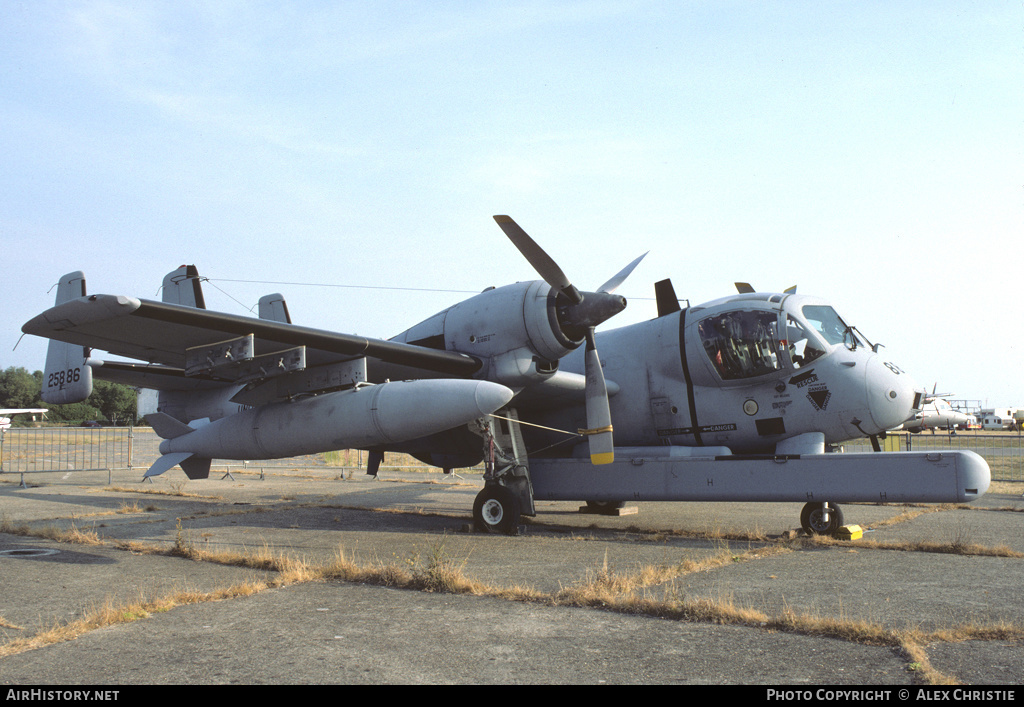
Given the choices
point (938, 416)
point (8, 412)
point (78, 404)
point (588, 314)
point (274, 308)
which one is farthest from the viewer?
point (78, 404)

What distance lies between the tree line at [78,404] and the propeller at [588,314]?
184 ft

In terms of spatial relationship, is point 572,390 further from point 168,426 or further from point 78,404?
point 78,404

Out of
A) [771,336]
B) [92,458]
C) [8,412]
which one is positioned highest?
[8,412]

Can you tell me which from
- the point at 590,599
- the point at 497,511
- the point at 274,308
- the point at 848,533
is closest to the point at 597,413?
the point at 497,511

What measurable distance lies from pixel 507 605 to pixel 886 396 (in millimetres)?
6843

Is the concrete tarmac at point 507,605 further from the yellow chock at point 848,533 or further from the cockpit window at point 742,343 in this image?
the cockpit window at point 742,343

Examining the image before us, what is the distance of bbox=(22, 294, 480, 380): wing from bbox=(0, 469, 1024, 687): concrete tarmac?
2.73 metres

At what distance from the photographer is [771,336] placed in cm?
1059

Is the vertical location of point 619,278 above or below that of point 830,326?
above

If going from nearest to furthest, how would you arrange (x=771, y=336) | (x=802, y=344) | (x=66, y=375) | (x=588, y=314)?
(x=802, y=344)
(x=771, y=336)
(x=588, y=314)
(x=66, y=375)

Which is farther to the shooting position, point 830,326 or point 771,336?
point 830,326

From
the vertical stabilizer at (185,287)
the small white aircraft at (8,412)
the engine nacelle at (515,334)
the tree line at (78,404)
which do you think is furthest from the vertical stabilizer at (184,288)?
the tree line at (78,404)

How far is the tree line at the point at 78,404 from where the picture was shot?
248ft

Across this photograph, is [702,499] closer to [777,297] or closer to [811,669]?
[777,297]
